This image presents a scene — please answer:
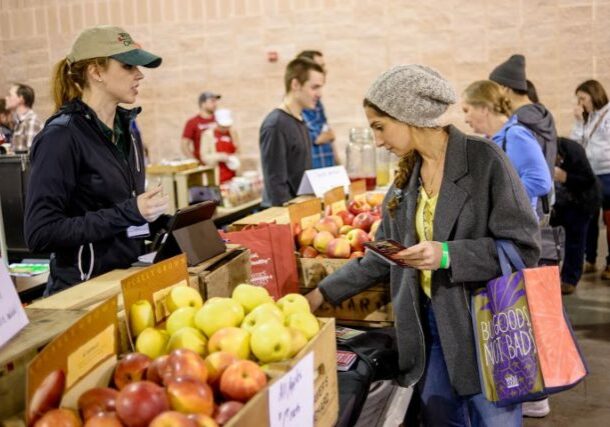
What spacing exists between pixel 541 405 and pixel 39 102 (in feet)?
25.5

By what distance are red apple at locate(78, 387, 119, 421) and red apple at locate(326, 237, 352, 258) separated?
1.45m

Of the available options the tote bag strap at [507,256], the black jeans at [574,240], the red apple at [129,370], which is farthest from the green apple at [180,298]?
the black jeans at [574,240]

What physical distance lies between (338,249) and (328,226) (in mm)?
164

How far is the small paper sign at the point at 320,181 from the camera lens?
342 centimetres

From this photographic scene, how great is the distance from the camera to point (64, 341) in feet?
4.05

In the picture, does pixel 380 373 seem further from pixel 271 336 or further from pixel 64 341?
pixel 64 341

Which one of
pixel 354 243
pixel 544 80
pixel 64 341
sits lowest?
pixel 354 243

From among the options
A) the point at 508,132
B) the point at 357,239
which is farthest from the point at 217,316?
the point at 508,132

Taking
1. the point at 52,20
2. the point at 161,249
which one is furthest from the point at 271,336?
the point at 52,20

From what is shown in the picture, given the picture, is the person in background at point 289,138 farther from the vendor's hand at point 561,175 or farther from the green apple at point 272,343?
the green apple at point 272,343

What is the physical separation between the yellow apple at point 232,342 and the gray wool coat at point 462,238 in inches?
27.8

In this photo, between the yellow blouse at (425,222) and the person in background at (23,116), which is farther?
the person in background at (23,116)

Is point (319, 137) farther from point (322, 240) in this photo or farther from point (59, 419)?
point (59, 419)

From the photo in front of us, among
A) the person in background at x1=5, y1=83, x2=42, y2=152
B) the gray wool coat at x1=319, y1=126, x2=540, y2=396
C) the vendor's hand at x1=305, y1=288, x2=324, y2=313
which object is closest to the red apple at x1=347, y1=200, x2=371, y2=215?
the vendor's hand at x1=305, y1=288, x2=324, y2=313
